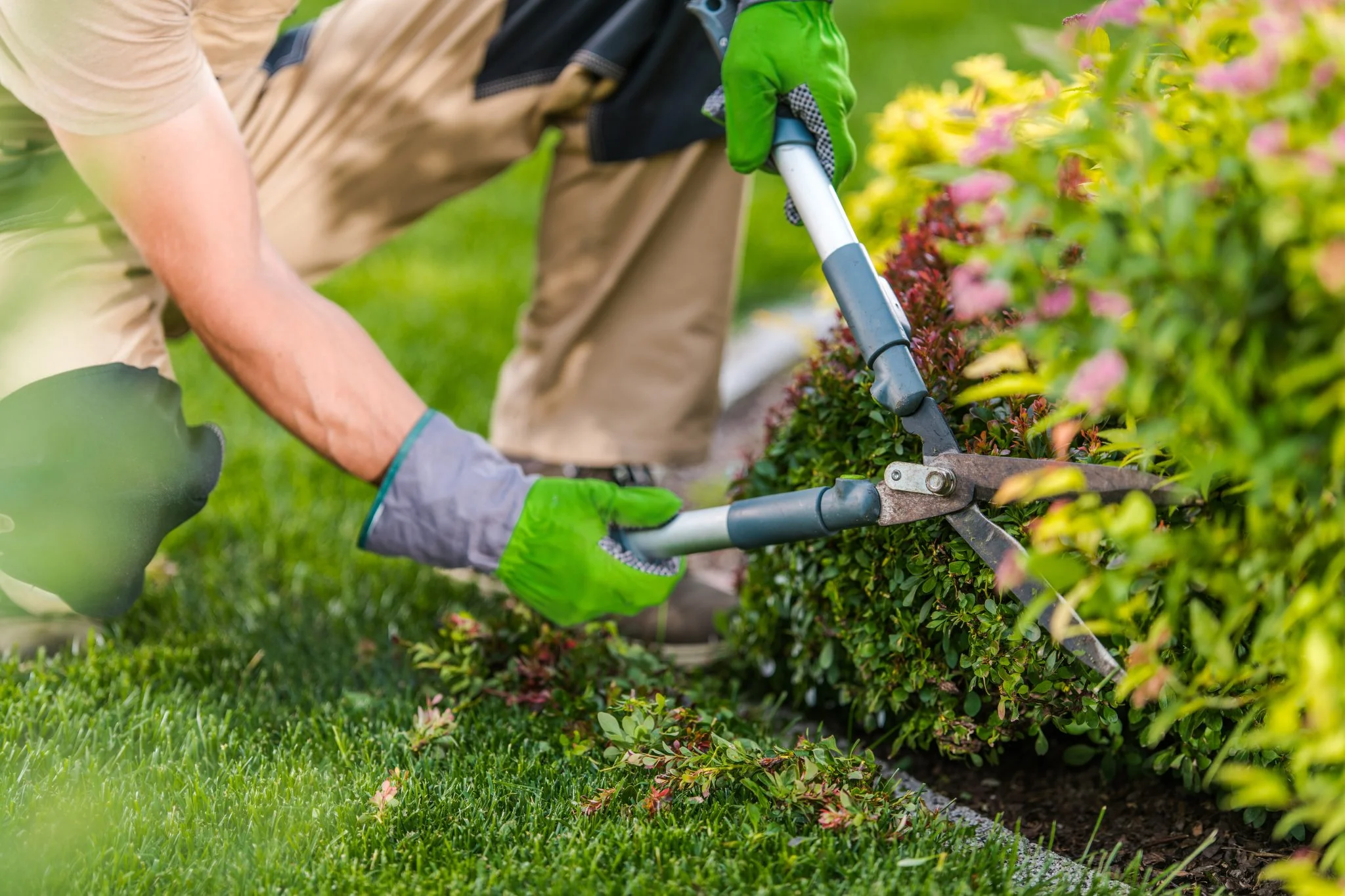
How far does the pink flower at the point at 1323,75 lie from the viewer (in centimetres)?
102

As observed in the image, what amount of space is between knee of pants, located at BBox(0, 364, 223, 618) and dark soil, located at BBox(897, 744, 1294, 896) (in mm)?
1294

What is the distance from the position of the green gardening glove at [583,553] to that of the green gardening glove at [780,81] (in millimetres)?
552

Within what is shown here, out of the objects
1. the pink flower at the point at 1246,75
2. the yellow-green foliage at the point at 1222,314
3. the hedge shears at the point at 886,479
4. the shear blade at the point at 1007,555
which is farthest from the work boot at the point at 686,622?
the pink flower at the point at 1246,75

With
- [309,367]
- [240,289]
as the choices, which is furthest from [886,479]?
[240,289]

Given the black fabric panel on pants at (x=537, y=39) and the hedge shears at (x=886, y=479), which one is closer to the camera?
the hedge shears at (x=886, y=479)

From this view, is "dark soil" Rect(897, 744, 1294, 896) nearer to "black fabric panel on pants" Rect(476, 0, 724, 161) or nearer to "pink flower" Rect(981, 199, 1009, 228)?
"pink flower" Rect(981, 199, 1009, 228)

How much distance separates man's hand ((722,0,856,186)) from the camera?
75.0 inches

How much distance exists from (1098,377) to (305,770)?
129 centimetres

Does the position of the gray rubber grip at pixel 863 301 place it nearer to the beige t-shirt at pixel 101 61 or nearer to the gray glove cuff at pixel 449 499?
the gray glove cuff at pixel 449 499

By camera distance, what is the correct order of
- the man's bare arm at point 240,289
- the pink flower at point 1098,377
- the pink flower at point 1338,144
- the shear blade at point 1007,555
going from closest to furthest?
1. the pink flower at point 1338,144
2. the pink flower at point 1098,377
3. the shear blade at point 1007,555
4. the man's bare arm at point 240,289

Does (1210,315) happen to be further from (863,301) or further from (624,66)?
(624,66)

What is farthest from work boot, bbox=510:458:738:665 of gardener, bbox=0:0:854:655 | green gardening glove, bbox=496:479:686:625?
green gardening glove, bbox=496:479:686:625

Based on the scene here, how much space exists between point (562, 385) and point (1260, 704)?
1758 mm

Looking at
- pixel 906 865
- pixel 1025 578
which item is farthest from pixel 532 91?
pixel 906 865
